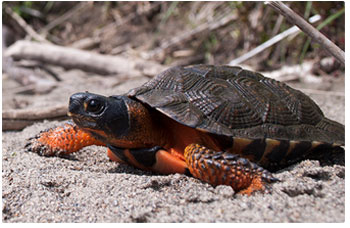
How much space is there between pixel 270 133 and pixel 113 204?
0.87 m

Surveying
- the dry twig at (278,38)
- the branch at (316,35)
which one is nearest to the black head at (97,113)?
the branch at (316,35)

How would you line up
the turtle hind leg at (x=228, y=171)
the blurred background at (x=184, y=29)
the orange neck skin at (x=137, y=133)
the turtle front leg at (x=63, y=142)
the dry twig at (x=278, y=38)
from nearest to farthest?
the turtle hind leg at (x=228, y=171) < the orange neck skin at (x=137, y=133) < the turtle front leg at (x=63, y=142) < the dry twig at (x=278, y=38) < the blurred background at (x=184, y=29)

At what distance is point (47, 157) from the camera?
209cm

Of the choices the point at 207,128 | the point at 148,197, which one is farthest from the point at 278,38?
the point at 148,197

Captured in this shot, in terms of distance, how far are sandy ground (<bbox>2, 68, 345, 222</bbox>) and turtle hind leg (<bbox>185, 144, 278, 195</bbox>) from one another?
0.19 ft

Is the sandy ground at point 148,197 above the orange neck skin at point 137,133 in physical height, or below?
below

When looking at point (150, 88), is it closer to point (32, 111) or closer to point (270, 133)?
point (270, 133)

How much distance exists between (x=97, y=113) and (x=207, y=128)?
1.75 feet

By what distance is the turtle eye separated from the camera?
1.67m

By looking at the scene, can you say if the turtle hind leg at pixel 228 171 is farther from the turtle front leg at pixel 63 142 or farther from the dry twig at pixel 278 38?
the dry twig at pixel 278 38

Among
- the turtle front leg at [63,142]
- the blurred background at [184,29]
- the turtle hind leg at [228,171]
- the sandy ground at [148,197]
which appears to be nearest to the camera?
the sandy ground at [148,197]

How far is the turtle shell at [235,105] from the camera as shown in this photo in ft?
5.80

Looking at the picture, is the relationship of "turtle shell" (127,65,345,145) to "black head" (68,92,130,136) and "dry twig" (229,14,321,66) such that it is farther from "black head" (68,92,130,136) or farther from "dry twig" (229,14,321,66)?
"dry twig" (229,14,321,66)

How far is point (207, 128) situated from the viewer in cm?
171
